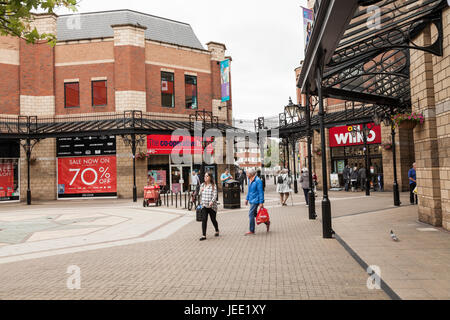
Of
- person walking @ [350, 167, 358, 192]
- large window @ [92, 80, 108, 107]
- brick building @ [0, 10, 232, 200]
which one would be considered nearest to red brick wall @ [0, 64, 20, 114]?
brick building @ [0, 10, 232, 200]

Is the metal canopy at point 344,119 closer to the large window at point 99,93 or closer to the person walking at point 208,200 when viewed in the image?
the large window at point 99,93

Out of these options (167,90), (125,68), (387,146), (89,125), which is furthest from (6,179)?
(387,146)

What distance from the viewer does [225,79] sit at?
25484 millimetres

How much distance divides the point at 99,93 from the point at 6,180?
321 inches

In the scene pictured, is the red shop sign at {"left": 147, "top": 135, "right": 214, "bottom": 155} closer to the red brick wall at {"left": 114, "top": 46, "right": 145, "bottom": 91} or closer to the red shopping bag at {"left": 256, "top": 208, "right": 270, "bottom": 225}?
the red brick wall at {"left": 114, "top": 46, "right": 145, "bottom": 91}

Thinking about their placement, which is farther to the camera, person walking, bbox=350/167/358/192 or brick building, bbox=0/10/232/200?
person walking, bbox=350/167/358/192

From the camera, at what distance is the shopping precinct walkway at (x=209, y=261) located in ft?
14.8

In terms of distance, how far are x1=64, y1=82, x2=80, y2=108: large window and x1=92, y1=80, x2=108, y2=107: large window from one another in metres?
1.13

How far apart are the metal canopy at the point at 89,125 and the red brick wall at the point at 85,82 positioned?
0.58 meters

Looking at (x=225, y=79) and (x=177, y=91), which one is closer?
(x=177, y=91)

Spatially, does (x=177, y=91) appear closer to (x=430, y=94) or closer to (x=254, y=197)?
(x=254, y=197)

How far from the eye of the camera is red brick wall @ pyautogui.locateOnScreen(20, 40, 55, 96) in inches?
864

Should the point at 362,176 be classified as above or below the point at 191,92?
below
